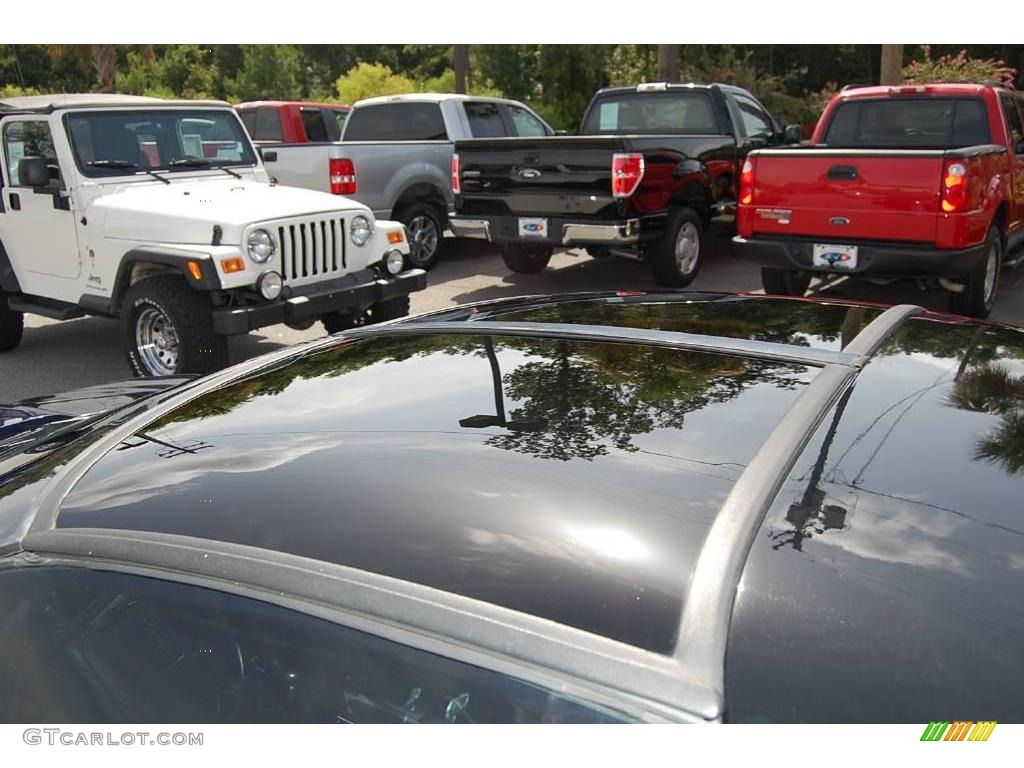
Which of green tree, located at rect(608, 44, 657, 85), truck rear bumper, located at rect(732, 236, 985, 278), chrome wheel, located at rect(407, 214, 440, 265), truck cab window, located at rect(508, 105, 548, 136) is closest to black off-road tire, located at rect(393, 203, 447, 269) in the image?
chrome wheel, located at rect(407, 214, 440, 265)

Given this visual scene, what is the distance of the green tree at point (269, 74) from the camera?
32.6 m

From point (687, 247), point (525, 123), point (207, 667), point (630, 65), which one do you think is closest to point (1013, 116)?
point (687, 247)

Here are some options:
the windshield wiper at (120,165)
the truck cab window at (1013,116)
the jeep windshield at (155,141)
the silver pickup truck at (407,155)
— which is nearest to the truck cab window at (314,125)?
the silver pickup truck at (407,155)

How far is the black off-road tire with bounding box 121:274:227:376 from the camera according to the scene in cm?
593

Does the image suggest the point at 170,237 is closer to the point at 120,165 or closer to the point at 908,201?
the point at 120,165

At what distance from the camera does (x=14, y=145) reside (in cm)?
709

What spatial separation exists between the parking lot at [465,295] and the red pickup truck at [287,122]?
99.5 inches

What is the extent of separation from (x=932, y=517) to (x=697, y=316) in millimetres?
1167

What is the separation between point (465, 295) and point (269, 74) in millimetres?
26604

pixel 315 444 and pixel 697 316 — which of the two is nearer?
pixel 315 444

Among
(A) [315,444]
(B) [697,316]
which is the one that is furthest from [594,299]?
(A) [315,444]

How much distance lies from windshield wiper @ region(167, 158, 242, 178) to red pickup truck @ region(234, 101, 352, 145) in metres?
4.87
